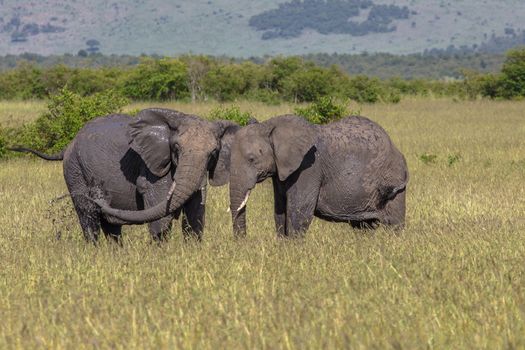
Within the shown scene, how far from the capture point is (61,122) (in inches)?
771

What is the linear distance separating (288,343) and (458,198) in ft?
28.8

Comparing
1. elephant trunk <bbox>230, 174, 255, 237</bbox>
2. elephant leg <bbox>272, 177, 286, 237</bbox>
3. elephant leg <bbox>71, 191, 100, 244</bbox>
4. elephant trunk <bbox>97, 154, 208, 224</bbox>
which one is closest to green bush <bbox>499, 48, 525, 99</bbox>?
elephant leg <bbox>272, 177, 286, 237</bbox>

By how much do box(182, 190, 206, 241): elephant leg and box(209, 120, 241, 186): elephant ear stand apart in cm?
21

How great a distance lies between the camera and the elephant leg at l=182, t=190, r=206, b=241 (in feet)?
29.3

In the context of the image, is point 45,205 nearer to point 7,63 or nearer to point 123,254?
point 123,254

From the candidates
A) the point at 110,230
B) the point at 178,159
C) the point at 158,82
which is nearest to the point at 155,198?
the point at 178,159

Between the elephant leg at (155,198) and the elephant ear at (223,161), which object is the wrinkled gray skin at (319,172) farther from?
the elephant leg at (155,198)

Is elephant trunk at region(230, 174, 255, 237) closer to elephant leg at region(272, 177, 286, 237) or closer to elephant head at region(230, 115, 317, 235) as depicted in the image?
elephant head at region(230, 115, 317, 235)

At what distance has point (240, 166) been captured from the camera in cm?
888

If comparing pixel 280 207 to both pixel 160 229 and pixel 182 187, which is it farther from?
pixel 182 187

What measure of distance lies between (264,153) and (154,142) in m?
0.94

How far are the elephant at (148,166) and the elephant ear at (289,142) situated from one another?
36cm

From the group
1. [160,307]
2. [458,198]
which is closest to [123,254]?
[160,307]

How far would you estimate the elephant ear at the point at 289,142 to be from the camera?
29.8 feet
